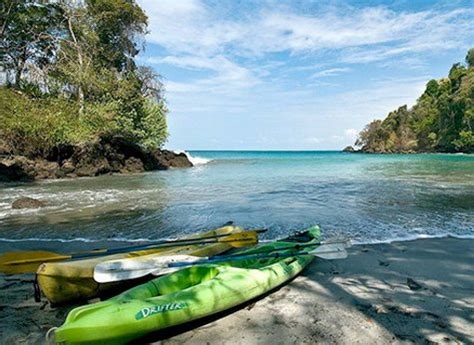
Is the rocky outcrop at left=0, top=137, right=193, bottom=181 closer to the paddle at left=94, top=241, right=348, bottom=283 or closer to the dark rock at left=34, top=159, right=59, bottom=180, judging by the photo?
the dark rock at left=34, top=159, right=59, bottom=180

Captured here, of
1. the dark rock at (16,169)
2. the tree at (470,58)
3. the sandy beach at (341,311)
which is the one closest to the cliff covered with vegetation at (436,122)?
the tree at (470,58)

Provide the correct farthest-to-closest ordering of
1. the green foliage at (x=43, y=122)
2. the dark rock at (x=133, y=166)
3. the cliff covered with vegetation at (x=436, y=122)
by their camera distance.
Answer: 1. the cliff covered with vegetation at (x=436, y=122)
2. the dark rock at (x=133, y=166)
3. the green foliage at (x=43, y=122)

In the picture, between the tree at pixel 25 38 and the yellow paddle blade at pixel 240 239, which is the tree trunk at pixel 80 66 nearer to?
the tree at pixel 25 38

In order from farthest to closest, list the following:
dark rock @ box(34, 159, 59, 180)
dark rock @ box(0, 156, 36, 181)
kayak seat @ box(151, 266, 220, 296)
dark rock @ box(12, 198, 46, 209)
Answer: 1. dark rock @ box(34, 159, 59, 180)
2. dark rock @ box(0, 156, 36, 181)
3. dark rock @ box(12, 198, 46, 209)
4. kayak seat @ box(151, 266, 220, 296)

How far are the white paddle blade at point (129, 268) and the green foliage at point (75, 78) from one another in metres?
19.9

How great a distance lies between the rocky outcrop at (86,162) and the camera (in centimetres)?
1998

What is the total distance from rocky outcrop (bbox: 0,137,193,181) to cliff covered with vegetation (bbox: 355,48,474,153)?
60.0 meters

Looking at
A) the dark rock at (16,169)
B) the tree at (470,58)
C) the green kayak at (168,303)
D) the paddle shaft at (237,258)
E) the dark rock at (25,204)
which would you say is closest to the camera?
the green kayak at (168,303)

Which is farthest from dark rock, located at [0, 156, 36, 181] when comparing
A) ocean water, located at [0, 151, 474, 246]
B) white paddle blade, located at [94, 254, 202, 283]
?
white paddle blade, located at [94, 254, 202, 283]

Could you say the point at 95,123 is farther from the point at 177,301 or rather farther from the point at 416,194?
the point at 177,301

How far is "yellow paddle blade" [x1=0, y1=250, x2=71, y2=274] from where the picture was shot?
3.76 metres

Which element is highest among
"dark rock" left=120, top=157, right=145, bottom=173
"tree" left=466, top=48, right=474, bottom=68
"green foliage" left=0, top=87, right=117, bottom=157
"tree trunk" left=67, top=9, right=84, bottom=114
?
"tree" left=466, top=48, right=474, bottom=68

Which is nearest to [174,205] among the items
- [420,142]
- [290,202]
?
[290,202]

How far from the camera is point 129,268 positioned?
339cm
